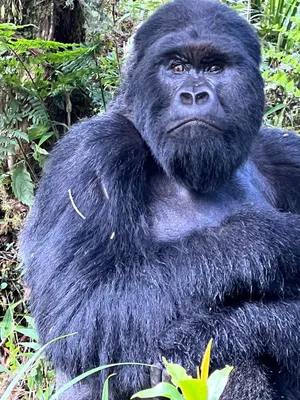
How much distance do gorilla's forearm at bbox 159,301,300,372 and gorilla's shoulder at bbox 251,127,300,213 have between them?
874mm

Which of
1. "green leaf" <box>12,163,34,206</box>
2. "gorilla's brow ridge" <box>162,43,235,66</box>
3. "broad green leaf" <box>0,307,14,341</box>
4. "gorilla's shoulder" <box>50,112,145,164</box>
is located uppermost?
"gorilla's brow ridge" <box>162,43,235,66</box>

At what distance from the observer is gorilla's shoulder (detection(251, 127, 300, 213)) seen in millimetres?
3205

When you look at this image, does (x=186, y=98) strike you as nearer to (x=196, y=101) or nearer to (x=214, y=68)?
(x=196, y=101)

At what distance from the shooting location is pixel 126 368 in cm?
246

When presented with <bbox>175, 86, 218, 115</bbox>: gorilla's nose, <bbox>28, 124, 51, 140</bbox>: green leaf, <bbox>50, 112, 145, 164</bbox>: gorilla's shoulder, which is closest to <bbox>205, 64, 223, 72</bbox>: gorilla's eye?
<bbox>175, 86, 218, 115</bbox>: gorilla's nose

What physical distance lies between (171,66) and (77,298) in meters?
0.96

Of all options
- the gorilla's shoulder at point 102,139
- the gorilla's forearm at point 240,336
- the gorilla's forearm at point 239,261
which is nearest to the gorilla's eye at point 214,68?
the gorilla's shoulder at point 102,139

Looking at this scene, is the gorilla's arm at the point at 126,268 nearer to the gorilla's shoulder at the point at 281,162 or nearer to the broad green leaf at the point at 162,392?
the gorilla's shoulder at the point at 281,162

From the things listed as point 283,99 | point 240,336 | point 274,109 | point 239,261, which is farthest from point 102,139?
point 283,99

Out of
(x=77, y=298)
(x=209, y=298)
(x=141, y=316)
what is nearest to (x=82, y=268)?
(x=77, y=298)

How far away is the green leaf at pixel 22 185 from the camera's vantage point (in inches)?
150

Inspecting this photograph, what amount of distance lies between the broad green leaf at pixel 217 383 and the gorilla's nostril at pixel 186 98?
131 cm

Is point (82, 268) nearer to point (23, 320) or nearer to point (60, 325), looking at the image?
point (60, 325)

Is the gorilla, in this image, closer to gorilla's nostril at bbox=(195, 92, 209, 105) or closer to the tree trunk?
gorilla's nostril at bbox=(195, 92, 209, 105)
